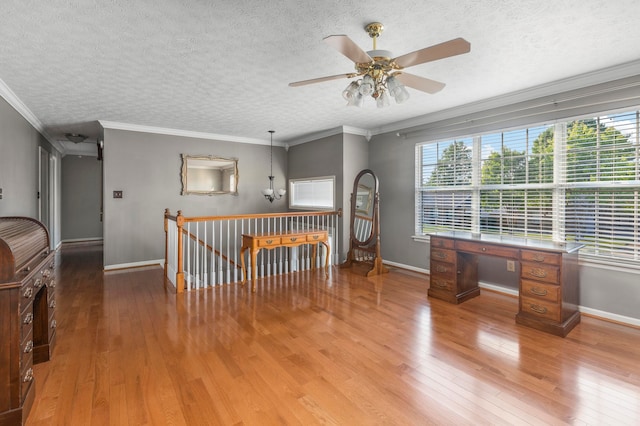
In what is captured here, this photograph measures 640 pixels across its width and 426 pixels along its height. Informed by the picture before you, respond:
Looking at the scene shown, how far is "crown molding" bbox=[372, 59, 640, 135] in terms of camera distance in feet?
10.2

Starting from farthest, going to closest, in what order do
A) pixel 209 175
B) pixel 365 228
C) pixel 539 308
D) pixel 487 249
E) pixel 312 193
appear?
pixel 312 193 → pixel 209 175 → pixel 365 228 → pixel 487 249 → pixel 539 308

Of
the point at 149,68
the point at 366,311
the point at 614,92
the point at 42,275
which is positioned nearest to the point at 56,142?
the point at 149,68

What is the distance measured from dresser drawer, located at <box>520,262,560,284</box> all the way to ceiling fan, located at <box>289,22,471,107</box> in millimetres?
2002

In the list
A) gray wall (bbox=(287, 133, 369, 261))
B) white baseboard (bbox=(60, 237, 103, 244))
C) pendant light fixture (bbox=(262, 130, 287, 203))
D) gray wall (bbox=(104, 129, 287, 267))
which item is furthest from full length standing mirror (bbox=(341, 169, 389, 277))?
white baseboard (bbox=(60, 237, 103, 244))

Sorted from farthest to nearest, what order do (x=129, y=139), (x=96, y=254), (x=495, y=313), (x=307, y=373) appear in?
(x=96, y=254), (x=129, y=139), (x=495, y=313), (x=307, y=373)

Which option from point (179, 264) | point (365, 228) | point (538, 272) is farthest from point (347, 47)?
point (365, 228)

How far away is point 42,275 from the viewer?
7.46 feet

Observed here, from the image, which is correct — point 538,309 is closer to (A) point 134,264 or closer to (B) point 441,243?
(B) point 441,243

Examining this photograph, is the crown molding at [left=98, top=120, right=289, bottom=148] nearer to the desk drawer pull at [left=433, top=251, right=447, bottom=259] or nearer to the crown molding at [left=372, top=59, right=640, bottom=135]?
the crown molding at [left=372, top=59, right=640, bottom=135]

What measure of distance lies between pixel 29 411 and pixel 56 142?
23.3 ft

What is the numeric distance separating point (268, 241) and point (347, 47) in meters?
2.87

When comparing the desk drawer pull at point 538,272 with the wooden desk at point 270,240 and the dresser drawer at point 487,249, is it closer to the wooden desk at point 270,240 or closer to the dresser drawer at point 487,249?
the dresser drawer at point 487,249

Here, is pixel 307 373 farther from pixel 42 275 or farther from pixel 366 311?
pixel 42 275

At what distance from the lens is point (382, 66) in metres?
2.32
